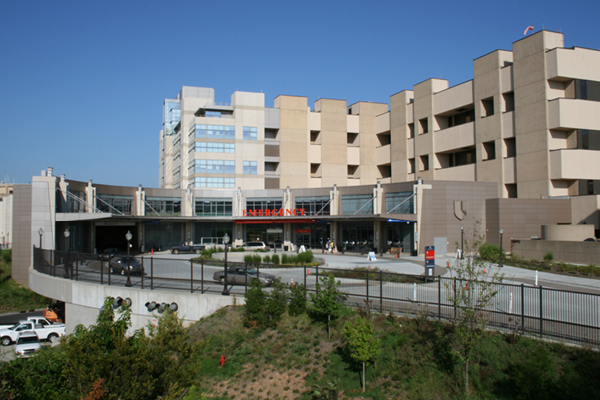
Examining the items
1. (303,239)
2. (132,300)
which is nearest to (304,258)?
(132,300)

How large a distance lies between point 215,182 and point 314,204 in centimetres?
1677

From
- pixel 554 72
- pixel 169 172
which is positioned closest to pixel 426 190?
pixel 554 72

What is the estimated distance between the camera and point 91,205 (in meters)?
49.5

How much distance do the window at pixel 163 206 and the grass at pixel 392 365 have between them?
3936 centimetres

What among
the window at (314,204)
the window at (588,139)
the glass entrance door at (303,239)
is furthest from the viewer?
the glass entrance door at (303,239)

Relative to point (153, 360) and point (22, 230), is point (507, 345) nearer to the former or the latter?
point (153, 360)

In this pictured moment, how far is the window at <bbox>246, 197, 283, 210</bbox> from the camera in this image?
198 feet

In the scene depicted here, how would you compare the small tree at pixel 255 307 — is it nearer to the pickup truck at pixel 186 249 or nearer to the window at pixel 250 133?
the pickup truck at pixel 186 249

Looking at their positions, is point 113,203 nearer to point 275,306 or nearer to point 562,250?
point 275,306

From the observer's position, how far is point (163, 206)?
58.9m

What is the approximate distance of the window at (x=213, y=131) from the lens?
64875mm

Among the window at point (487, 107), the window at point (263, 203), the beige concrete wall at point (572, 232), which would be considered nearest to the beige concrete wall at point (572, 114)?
the window at point (487, 107)

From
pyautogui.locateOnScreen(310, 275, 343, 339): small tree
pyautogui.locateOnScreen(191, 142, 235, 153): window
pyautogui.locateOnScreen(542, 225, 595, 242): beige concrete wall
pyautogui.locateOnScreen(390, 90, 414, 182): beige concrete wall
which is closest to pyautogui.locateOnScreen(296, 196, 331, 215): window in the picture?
pyautogui.locateOnScreen(191, 142, 235, 153): window

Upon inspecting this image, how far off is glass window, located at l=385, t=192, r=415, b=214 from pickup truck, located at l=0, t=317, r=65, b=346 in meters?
36.6
